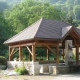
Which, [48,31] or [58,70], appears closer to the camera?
[58,70]

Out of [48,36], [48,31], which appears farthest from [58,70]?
[48,31]

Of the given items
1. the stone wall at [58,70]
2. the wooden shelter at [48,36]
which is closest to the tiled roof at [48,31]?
the wooden shelter at [48,36]

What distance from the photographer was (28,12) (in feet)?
206

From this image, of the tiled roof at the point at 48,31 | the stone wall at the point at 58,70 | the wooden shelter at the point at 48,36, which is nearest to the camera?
the stone wall at the point at 58,70

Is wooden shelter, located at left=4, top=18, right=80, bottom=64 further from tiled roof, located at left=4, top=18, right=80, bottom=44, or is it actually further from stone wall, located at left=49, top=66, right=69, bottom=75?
stone wall, located at left=49, top=66, right=69, bottom=75

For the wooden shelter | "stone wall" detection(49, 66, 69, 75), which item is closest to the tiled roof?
the wooden shelter

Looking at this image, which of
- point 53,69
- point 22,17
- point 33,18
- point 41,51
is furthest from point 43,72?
point 22,17

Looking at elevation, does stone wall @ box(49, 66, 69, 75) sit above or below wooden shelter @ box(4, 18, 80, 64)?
below

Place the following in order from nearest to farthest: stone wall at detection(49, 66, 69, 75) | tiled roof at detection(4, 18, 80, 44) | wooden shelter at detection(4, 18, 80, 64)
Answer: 1. stone wall at detection(49, 66, 69, 75)
2. wooden shelter at detection(4, 18, 80, 64)
3. tiled roof at detection(4, 18, 80, 44)

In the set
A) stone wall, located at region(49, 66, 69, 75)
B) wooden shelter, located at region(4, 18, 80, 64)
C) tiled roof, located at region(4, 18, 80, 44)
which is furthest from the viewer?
tiled roof, located at region(4, 18, 80, 44)

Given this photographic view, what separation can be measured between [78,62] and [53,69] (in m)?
4.34

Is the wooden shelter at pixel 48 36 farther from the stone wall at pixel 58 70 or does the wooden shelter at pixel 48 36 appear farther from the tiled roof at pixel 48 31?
the stone wall at pixel 58 70

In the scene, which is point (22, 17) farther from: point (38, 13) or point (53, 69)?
point (53, 69)

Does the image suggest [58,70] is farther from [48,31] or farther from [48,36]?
[48,31]
